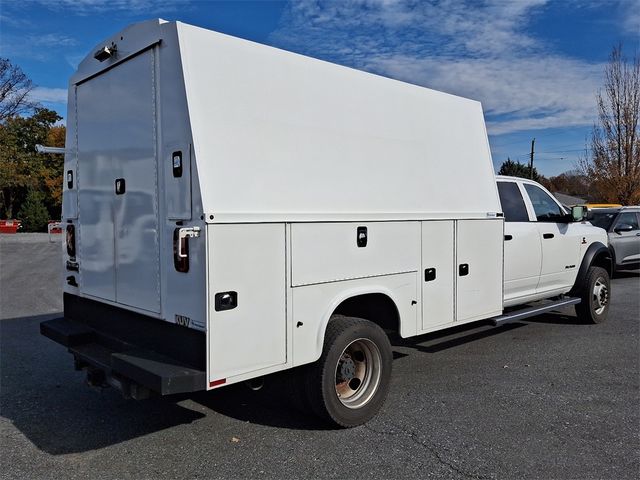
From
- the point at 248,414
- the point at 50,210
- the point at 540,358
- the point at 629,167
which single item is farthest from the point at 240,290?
the point at 50,210

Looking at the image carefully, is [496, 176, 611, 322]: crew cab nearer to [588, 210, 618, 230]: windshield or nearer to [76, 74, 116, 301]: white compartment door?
[76, 74, 116, 301]: white compartment door

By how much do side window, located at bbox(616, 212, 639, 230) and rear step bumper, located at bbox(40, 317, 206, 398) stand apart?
13208mm

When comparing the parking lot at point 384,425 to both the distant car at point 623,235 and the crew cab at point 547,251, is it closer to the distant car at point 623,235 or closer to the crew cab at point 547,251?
the crew cab at point 547,251

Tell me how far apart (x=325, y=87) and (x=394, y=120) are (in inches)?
34.0

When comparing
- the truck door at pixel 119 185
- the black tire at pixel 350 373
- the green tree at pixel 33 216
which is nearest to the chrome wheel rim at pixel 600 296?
the black tire at pixel 350 373

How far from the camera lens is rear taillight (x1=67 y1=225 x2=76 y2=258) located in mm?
5105

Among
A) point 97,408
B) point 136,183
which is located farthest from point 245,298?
point 97,408

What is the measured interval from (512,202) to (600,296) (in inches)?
105

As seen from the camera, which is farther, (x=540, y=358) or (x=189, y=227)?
(x=540, y=358)

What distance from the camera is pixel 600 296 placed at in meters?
8.23

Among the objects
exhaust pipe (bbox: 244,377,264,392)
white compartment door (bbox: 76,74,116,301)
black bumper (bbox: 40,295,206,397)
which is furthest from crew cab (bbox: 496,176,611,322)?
white compartment door (bbox: 76,74,116,301)

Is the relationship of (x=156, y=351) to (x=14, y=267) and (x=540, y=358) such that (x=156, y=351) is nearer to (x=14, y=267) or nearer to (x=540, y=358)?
(x=540, y=358)

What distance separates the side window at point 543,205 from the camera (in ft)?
23.2

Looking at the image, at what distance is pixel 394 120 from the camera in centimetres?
497
